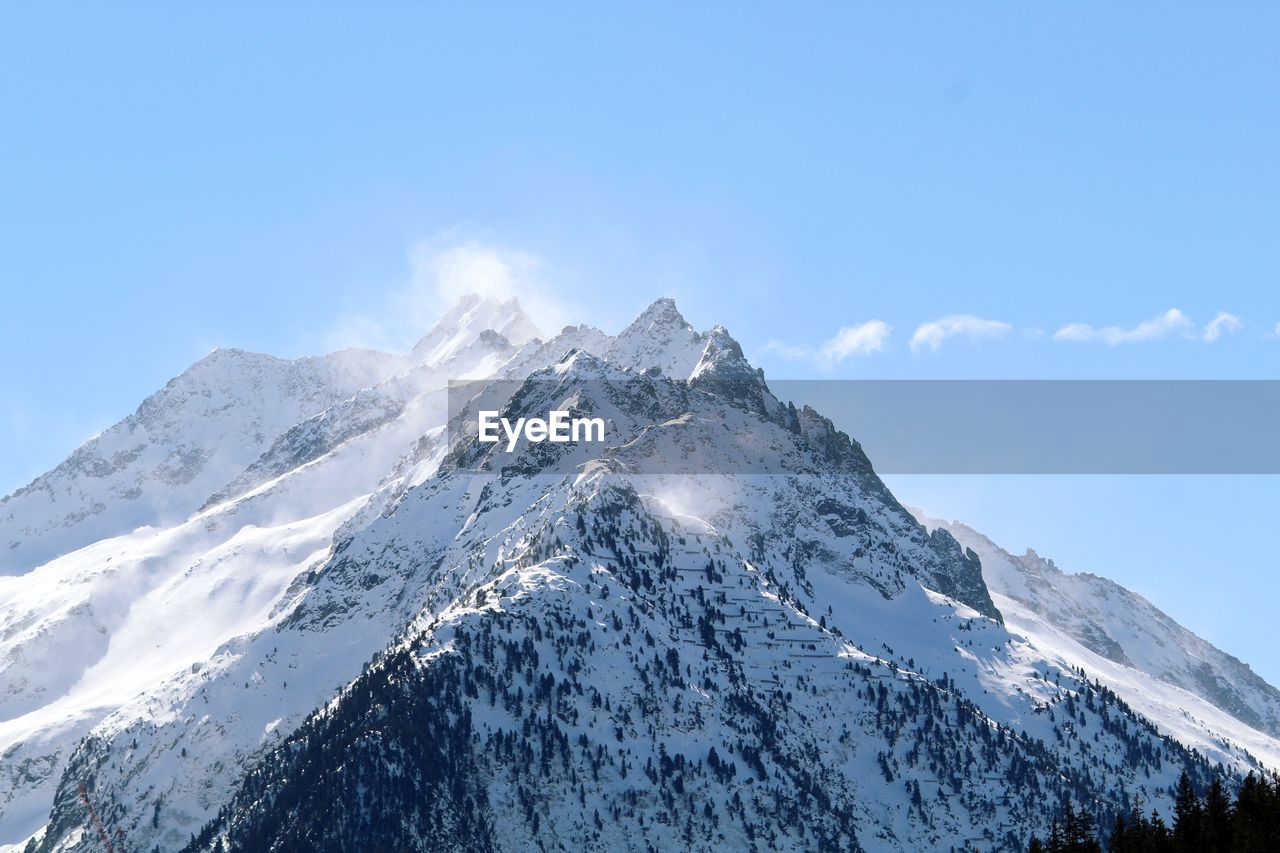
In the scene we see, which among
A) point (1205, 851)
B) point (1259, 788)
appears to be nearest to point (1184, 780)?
point (1259, 788)

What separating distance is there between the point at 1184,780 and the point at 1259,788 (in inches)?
770

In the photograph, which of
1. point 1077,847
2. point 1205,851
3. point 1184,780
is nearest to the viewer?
point 1205,851

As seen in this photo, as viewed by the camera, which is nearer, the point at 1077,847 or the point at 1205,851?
the point at 1205,851

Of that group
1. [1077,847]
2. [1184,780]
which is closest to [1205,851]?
[1077,847]

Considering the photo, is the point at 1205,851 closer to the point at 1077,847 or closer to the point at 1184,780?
the point at 1077,847

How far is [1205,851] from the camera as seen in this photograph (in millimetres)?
153250

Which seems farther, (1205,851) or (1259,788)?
(1259,788)

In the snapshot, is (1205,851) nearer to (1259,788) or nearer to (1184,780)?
(1259,788)

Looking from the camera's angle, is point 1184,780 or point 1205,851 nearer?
point 1205,851

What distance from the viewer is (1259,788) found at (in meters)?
168

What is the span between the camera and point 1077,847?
544 feet

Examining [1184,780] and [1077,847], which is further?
[1184,780]

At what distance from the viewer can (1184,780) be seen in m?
187

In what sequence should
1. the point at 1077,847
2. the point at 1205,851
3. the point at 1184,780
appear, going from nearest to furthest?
the point at 1205,851 → the point at 1077,847 → the point at 1184,780
